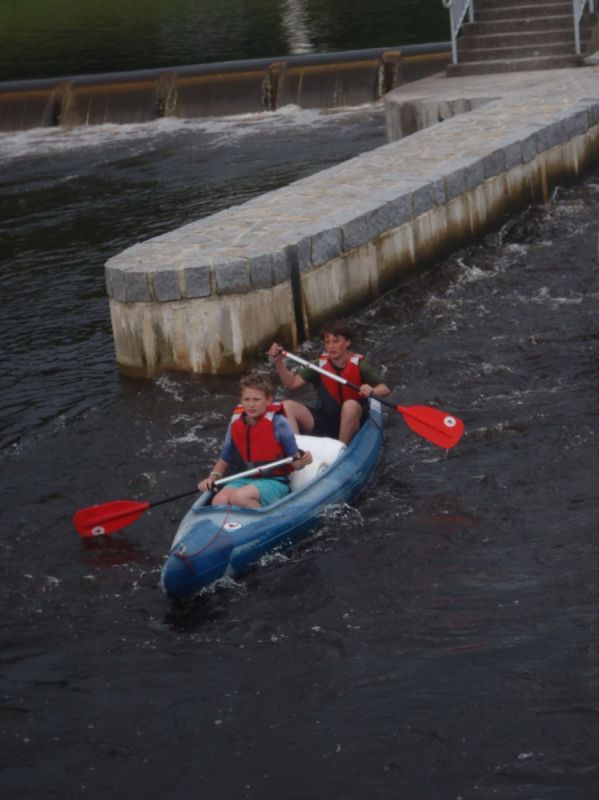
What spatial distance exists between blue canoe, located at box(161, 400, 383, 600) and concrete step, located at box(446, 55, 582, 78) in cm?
1059

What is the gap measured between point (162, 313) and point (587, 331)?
3.04 m

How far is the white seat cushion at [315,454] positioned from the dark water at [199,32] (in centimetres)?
1973

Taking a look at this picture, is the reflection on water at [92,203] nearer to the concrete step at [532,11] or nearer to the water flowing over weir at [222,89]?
the water flowing over weir at [222,89]

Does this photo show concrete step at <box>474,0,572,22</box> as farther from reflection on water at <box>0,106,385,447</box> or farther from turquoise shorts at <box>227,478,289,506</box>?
turquoise shorts at <box>227,478,289,506</box>

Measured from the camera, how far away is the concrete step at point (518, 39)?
17.3m

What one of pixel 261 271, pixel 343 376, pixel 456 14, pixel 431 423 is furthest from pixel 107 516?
pixel 456 14

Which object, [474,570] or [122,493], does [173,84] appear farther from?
[474,570]

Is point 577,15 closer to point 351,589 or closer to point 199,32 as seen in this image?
point 351,589

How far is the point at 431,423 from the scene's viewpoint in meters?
8.06

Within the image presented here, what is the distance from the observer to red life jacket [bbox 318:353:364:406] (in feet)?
27.1

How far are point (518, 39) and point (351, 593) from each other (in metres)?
12.3

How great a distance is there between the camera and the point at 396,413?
9047mm

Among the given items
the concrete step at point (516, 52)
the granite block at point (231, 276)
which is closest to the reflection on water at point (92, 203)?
the granite block at point (231, 276)

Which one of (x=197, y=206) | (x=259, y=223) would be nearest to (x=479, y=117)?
(x=197, y=206)
